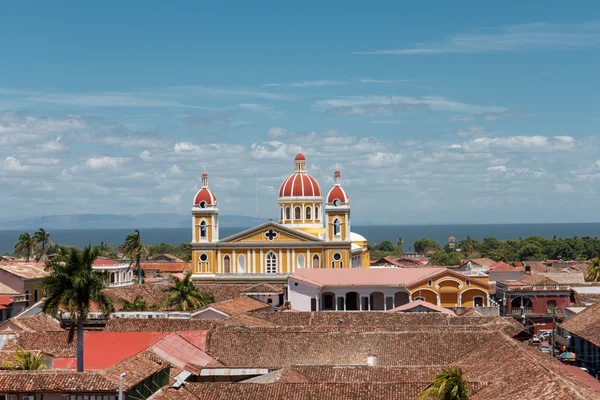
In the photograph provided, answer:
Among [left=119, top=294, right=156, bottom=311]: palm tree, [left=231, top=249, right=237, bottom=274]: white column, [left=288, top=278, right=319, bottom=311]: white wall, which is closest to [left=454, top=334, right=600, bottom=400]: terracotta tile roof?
[left=119, top=294, right=156, bottom=311]: palm tree

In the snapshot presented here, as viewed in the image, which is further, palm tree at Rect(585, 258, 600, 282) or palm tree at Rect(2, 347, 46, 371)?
palm tree at Rect(585, 258, 600, 282)

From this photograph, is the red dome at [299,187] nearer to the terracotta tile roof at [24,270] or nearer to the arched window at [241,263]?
the arched window at [241,263]

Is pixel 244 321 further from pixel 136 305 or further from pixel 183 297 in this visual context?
pixel 136 305

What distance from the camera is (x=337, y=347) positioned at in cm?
4547

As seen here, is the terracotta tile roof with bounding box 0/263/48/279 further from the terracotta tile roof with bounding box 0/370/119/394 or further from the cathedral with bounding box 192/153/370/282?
the terracotta tile roof with bounding box 0/370/119/394

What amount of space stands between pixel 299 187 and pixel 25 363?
58.6m

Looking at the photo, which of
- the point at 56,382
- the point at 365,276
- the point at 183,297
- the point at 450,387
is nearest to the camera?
the point at 450,387

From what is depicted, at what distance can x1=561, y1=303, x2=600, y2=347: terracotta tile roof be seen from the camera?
43.5 metres

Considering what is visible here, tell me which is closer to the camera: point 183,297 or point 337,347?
point 337,347

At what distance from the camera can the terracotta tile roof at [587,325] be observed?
43500 millimetres

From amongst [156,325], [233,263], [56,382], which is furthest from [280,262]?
Result: [56,382]

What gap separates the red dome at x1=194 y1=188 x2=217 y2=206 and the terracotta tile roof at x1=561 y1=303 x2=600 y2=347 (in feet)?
153

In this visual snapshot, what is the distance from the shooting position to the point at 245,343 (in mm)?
46062

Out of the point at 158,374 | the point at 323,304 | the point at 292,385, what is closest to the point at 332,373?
the point at 292,385
